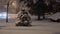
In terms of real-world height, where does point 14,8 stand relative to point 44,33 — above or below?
above

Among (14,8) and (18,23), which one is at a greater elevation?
(14,8)

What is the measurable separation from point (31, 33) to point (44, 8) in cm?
948

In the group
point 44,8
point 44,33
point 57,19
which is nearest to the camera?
point 44,33

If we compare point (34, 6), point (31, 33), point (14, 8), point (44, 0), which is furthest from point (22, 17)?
point (14, 8)

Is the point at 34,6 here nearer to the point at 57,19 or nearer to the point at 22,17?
the point at 57,19

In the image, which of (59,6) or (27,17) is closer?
(27,17)

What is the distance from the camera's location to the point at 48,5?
20625mm

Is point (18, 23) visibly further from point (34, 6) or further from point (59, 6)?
point (59, 6)

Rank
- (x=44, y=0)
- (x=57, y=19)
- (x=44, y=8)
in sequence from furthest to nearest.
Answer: (x=44, y=0) < (x=44, y=8) < (x=57, y=19)

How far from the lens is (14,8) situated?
95.4ft

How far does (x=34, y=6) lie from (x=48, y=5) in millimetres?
1618

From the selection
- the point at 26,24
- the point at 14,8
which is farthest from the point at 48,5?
the point at 14,8

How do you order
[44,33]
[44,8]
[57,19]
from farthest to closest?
[44,8], [57,19], [44,33]

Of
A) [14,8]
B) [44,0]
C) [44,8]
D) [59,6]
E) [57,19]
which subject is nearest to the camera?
[57,19]
